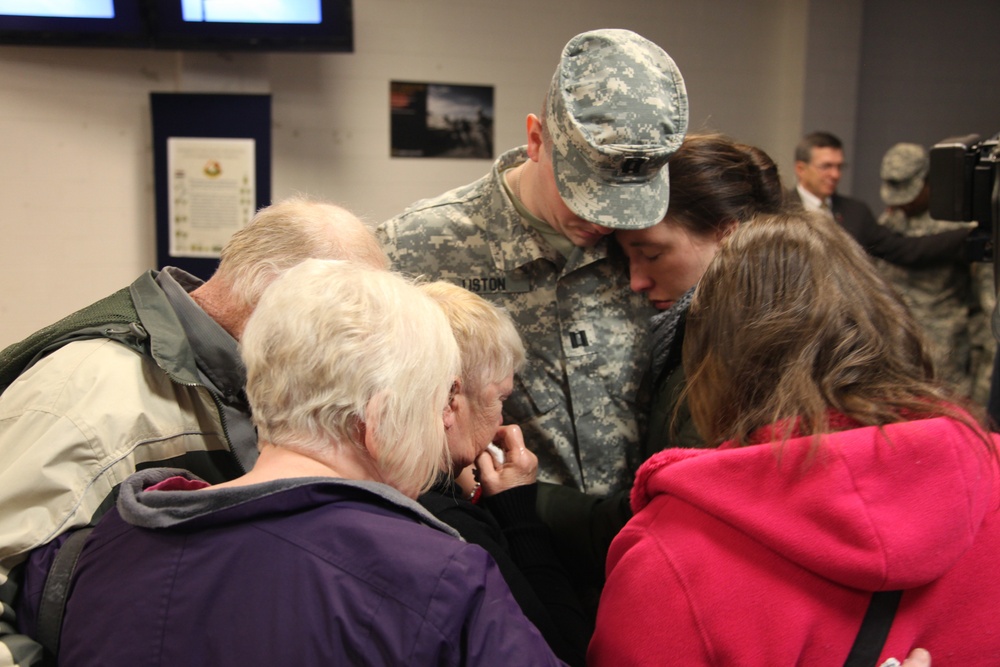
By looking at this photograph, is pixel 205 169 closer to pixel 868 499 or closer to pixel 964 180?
pixel 964 180

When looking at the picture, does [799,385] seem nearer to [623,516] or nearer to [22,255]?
[623,516]

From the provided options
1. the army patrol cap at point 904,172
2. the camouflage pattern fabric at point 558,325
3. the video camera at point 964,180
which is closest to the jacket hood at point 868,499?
the camouflage pattern fabric at point 558,325

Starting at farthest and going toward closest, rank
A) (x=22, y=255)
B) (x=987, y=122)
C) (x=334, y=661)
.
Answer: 1. (x=987, y=122)
2. (x=22, y=255)
3. (x=334, y=661)

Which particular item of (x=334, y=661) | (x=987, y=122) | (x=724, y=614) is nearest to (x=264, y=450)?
(x=334, y=661)

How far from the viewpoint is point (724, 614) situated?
3.18 ft

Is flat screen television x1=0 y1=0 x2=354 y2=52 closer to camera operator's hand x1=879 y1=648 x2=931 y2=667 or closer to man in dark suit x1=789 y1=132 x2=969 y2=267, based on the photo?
man in dark suit x1=789 y1=132 x2=969 y2=267

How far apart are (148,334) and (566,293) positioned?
91 cm

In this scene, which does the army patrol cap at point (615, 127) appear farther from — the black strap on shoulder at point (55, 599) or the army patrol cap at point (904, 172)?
the army patrol cap at point (904, 172)

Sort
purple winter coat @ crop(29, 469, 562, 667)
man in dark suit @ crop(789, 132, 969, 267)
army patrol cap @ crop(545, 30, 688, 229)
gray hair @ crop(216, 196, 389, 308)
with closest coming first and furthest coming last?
purple winter coat @ crop(29, 469, 562, 667) < gray hair @ crop(216, 196, 389, 308) < army patrol cap @ crop(545, 30, 688, 229) < man in dark suit @ crop(789, 132, 969, 267)

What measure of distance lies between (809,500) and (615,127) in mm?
895

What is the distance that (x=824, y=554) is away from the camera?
92 cm

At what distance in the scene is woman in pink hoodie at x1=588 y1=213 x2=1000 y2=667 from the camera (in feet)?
3.06

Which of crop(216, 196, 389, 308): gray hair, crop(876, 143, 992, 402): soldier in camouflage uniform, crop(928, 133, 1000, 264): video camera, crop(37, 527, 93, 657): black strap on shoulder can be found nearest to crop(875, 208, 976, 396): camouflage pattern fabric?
crop(876, 143, 992, 402): soldier in camouflage uniform

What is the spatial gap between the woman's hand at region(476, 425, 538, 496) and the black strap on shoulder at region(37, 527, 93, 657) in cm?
73
